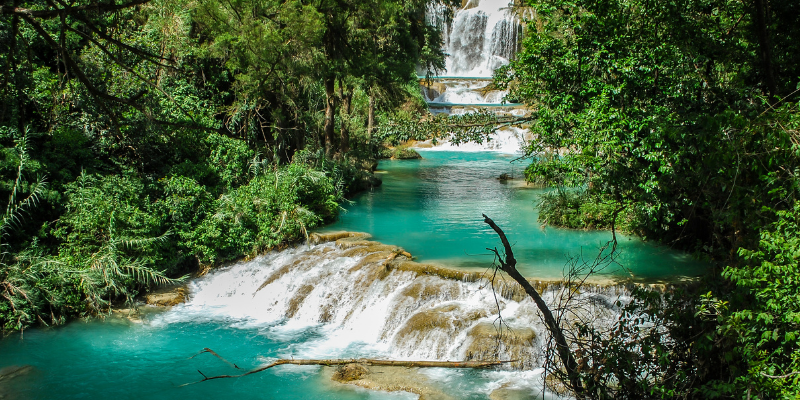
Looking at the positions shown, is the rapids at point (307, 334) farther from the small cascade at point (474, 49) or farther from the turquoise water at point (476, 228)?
the small cascade at point (474, 49)

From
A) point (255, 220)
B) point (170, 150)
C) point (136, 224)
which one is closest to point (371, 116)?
point (170, 150)

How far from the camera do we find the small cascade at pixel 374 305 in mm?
9180

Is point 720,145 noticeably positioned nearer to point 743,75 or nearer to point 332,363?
point 743,75

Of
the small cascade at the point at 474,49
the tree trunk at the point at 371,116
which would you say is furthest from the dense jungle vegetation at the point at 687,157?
the small cascade at the point at 474,49

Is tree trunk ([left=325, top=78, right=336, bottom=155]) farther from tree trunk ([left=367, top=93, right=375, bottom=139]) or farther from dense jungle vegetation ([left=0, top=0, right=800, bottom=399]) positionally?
tree trunk ([left=367, top=93, right=375, bottom=139])

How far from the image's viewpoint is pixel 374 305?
10.7 meters

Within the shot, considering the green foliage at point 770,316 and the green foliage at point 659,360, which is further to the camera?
the green foliage at point 659,360

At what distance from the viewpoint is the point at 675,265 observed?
1162 cm

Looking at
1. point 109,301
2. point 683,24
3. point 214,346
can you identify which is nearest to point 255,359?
point 214,346

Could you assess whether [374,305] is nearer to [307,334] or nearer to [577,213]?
[307,334]

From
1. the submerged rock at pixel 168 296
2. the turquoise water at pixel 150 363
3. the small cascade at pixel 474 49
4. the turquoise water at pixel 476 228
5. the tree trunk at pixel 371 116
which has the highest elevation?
the small cascade at pixel 474 49

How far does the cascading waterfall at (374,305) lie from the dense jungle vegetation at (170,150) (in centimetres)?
104

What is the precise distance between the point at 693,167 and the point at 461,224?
28.4 ft

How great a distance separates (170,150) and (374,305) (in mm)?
7043
